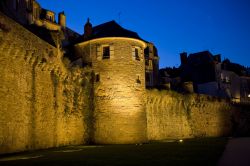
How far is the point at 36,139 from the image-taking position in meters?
15.7

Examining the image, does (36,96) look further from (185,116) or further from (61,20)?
(61,20)

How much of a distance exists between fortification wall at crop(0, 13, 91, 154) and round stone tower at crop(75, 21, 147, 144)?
0.93 meters

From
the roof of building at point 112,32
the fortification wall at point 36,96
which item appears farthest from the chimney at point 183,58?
the fortification wall at point 36,96

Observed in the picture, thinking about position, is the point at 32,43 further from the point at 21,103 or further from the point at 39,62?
the point at 21,103

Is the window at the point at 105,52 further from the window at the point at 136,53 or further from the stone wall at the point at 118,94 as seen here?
the window at the point at 136,53

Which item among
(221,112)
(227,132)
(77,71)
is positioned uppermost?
(77,71)

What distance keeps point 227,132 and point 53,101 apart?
2511 centimetres

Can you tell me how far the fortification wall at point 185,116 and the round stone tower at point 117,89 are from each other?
4.23 meters

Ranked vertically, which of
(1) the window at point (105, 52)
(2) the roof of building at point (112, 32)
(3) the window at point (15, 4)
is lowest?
(1) the window at point (105, 52)

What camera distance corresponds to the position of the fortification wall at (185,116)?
26719 mm

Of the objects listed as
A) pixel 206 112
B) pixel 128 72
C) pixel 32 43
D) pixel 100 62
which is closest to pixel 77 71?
pixel 100 62

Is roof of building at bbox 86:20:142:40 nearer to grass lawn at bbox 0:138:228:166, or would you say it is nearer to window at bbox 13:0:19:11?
grass lawn at bbox 0:138:228:166

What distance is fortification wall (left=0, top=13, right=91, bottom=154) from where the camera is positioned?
13617mm

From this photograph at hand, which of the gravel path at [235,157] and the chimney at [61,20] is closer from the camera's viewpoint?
the gravel path at [235,157]
